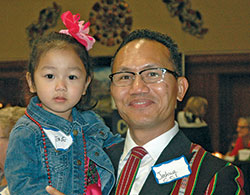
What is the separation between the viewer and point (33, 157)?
1577 millimetres

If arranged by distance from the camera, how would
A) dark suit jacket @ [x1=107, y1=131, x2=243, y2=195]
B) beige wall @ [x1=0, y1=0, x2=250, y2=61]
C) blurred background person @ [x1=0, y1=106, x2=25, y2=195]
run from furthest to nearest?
beige wall @ [x1=0, y1=0, x2=250, y2=61]
blurred background person @ [x1=0, y1=106, x2=25, y2=195]
dark suit jacket @ [x1=107, y1=131, x2=243, y2=195]

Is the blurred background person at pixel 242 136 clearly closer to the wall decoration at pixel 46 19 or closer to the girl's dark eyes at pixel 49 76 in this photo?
the wall decoration at pixel 46 19

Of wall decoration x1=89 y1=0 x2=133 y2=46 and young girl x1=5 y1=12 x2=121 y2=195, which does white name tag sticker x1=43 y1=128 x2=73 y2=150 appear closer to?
young girl x1=5 y1=12 x2=121 y2=195

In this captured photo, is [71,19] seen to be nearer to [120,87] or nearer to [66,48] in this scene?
[66,48]

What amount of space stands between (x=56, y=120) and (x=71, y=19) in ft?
1.68

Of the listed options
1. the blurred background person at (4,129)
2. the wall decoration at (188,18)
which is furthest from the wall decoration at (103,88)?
the blurred background person at (4,129)

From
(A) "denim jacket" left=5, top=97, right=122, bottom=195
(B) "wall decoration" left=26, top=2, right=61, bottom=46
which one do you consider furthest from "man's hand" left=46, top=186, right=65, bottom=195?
(B) "wall decoration" left=26, top=2, right=61, bottom=46

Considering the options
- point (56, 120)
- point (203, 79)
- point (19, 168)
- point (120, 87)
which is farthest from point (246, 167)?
point (203, 79)

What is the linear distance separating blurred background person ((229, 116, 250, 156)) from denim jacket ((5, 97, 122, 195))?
4.11 meters

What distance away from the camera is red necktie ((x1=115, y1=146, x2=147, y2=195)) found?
1608 mm

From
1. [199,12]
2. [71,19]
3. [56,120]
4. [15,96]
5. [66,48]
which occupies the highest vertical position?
[199,12]

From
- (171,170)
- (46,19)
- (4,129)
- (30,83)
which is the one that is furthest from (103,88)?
(171,170)

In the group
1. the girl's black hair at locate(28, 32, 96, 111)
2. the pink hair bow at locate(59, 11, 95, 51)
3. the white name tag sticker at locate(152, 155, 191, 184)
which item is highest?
the pink hair bow at locate(59, 11, 95, 51)

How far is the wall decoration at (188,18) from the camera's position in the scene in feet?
19.0
